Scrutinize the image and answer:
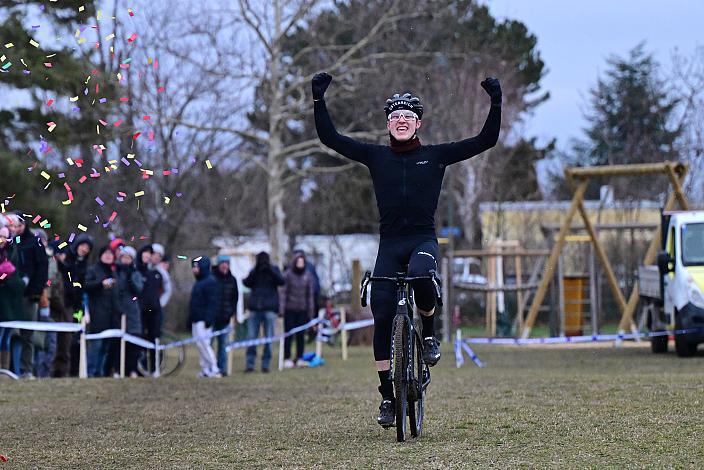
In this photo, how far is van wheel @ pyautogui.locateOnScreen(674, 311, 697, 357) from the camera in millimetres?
19797

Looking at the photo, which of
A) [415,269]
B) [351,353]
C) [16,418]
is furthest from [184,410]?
[351,353]

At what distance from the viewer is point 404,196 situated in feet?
30.3

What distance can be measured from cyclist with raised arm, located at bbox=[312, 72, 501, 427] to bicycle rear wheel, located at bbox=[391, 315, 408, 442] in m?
0.23

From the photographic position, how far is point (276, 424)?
35.2ft

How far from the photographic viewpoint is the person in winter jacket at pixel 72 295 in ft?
60.9

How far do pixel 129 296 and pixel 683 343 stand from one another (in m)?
8.05

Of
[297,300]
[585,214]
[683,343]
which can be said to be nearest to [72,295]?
[297,300]

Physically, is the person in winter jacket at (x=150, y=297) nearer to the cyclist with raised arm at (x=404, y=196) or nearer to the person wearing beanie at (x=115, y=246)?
the person wearing beanie at (x=115, y=246)

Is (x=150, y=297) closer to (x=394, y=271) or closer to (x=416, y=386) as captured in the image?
(x=394, y=271)

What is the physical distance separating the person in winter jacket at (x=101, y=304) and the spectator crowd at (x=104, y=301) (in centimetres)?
1

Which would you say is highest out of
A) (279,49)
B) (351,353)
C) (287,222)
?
(279,49)

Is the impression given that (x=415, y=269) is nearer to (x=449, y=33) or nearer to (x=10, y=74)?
(x=10, y=74)

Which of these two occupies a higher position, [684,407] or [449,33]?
[449,33]

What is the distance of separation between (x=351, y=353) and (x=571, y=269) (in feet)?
42.0
